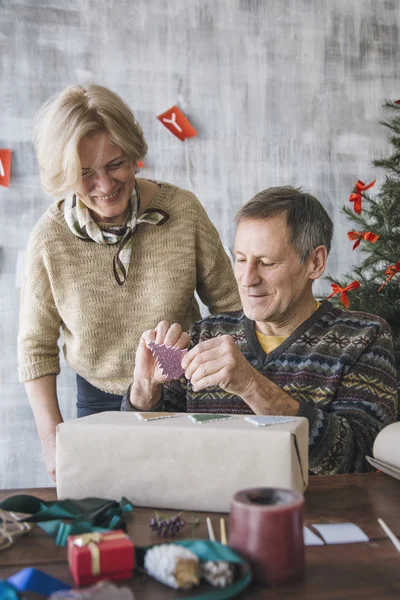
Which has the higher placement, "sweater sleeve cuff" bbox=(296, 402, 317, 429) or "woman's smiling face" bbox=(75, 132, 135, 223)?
"woman's smiling face" bbox=(75, 132, 135, 223)

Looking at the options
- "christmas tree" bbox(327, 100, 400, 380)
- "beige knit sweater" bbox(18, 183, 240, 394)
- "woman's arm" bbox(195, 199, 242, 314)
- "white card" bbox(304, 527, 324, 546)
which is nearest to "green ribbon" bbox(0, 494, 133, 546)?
"white card" bbox(304, 527, 324, 546)

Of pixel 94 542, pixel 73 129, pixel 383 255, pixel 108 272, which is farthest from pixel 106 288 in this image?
pixel 94 542

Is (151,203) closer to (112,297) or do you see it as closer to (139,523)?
(112,297)

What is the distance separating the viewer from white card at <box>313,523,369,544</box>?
2.89 feet

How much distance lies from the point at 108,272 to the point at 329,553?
1.25 meters

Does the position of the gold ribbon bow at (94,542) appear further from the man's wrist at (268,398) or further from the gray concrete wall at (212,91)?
the gray concrete wall at (212,91)

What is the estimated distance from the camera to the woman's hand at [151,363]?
143 centimetres

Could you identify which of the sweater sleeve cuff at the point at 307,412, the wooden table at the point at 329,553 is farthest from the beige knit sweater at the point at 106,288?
the wooden table at the point at 329,553

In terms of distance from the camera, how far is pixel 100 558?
0.75 m

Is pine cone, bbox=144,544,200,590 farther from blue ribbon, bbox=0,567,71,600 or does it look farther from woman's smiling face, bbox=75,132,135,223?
woman's smiling face, bbox=75,132,135,223

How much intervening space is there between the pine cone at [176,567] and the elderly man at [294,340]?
657 mm

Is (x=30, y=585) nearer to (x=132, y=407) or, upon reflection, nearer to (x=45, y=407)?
(x=132, y=407)

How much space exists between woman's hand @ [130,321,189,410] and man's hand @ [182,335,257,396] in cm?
13

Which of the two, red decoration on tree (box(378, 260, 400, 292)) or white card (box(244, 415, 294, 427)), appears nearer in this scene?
white card (box(244, 415, 294, 427))
